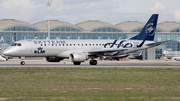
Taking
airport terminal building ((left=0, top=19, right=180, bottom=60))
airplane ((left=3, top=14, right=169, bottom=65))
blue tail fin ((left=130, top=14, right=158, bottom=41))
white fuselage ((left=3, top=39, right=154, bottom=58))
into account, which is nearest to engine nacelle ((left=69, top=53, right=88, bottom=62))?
airplane ((left=3, top=14, right=169, bottom=65))

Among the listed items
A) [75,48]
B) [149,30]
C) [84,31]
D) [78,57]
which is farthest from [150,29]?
[84,31]

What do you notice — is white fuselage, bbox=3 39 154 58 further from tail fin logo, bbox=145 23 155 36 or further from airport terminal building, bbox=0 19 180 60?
airport terminal building, bbox=0 19 180 60

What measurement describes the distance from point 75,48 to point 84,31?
68.1 metres

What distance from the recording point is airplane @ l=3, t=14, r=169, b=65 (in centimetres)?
4762

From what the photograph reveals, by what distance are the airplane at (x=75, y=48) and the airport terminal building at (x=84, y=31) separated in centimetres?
5002

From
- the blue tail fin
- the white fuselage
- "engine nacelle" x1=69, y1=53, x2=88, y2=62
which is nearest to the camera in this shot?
"engine nacelle" x1=69, y1=53, x2=88, y2=62

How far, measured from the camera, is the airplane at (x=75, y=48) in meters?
47.6

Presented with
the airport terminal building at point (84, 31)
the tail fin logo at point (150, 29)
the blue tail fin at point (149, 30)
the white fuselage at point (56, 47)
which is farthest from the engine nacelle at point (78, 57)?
the airport terminal building at point (84, 31)

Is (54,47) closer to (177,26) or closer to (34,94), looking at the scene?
(34,94)

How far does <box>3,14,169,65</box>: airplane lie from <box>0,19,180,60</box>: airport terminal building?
50.0m

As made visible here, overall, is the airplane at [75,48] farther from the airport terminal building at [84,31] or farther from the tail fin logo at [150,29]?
the airport terminal building at [84,31]

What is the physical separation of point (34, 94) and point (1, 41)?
97.6 m

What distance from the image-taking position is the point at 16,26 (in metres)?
112

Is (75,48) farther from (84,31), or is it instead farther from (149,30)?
(84,31)
